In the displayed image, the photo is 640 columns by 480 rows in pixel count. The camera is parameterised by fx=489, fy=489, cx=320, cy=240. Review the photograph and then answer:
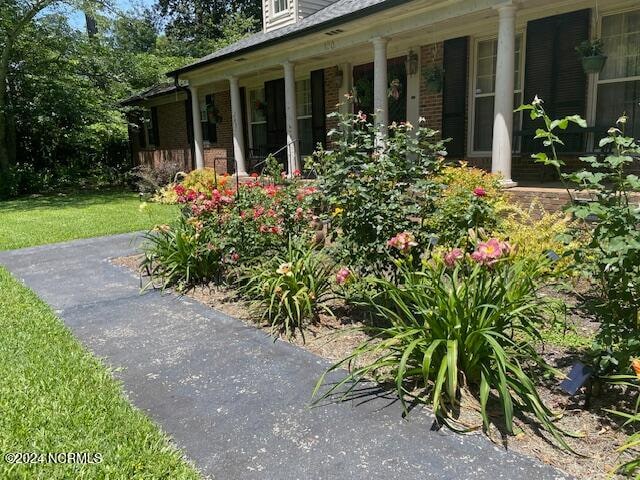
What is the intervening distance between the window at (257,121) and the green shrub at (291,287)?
10.1m

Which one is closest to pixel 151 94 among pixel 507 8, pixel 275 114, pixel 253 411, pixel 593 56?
pixel 275 114

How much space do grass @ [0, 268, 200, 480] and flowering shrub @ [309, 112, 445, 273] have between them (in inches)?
79.8

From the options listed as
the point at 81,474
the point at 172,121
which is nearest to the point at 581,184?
the point at 81,474

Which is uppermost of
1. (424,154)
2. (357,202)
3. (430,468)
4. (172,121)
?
(172,121)

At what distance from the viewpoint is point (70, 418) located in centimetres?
262

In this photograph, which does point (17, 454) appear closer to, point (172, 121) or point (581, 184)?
point (581, 184)

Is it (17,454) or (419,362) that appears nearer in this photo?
(17,454)

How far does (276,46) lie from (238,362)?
8528 mm

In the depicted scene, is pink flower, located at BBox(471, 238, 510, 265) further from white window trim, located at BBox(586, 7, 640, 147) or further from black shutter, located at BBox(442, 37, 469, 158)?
black shutter, located at BBox(442, 37, 469, 158)

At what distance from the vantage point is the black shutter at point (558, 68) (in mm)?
7234

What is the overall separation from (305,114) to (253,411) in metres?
11.1

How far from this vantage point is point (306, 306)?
4.00 m

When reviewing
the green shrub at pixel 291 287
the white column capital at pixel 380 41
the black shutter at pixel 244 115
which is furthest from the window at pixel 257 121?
the green shrub at pixel 291 287

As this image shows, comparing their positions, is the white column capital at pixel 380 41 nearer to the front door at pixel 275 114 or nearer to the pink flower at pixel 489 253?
the front door at pixel 275 114
